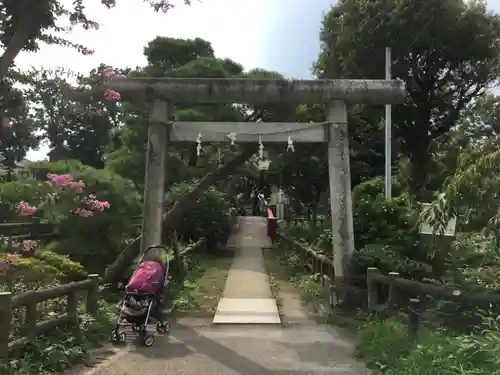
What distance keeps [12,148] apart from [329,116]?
4073cm

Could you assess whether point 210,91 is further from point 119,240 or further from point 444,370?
point 444,370

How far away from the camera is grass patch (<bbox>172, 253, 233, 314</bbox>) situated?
37.2 feet

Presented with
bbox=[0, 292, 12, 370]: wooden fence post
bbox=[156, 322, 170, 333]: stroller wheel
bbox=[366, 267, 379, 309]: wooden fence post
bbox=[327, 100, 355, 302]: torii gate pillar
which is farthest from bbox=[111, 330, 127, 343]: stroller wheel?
bbox=[327, 100, 355, 302]: torii gate pillar

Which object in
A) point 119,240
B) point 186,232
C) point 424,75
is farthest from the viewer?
point 424,75

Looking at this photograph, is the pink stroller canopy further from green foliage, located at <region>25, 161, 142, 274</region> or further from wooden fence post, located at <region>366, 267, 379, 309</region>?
green foliage, located at <region>25, 161, 142, 274</region>

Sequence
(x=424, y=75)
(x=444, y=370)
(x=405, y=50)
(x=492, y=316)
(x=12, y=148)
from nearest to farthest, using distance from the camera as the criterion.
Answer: (x=444, y=370)
(x=492, y=316)
(x=405, y=50)
(x=424, y=75)
(x=12, y=148)

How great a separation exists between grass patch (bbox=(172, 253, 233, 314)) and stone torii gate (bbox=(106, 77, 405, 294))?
1602mm

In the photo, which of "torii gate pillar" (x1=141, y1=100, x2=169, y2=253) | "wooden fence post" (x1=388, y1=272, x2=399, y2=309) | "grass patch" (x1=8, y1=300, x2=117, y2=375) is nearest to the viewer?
"grass patch" (x1=8, y1=300, x2=117, y2=375)

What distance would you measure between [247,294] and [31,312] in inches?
270

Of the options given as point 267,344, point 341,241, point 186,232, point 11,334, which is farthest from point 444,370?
point 186,232

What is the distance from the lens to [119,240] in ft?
41.4

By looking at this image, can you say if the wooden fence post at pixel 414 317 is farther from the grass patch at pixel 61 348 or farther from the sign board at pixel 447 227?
the grass patch at pixel 61 348

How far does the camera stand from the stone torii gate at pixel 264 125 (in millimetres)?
10766

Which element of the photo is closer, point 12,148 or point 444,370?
point 444,370
